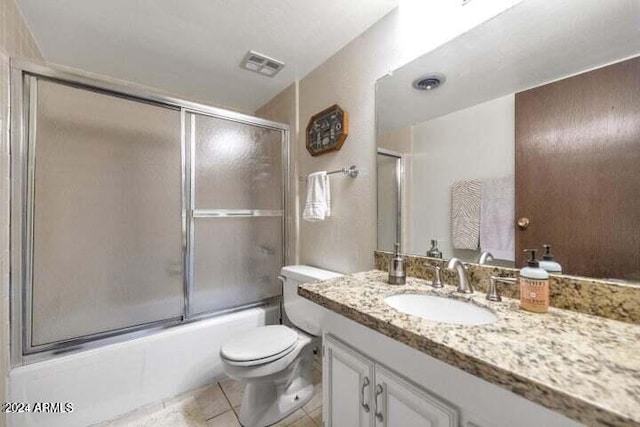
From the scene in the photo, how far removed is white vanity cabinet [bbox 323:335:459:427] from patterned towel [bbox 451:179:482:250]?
60cm

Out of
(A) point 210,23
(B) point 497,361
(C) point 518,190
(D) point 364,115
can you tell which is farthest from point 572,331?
(A) point 210,23

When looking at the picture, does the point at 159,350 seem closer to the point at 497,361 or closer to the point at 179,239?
the point at 179,239

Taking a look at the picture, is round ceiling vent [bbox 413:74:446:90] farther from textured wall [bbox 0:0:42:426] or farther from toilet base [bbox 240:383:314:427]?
textured wall [bbox 0:0:42:426]

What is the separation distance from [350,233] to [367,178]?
1.13ft

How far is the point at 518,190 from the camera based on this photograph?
87 centimetres

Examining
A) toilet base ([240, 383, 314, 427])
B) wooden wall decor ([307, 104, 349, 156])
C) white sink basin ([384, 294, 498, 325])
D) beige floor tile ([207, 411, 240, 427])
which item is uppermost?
wooden wall decor ([307, 104, 349, 156])

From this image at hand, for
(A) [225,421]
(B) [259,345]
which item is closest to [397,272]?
(B) [259,345]

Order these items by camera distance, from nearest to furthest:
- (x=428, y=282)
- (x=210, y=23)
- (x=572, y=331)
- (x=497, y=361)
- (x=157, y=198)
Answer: (x=497, y=361)
(x=572, y=331)
(x=428, y=282)
(x=210, y=23)
(x=157, y=198)

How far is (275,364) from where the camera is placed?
3.99ft

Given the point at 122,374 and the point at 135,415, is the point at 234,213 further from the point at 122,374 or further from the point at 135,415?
the point at 135,415

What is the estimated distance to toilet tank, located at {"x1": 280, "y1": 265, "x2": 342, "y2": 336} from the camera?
1.46m

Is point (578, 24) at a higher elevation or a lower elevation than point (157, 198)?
higher

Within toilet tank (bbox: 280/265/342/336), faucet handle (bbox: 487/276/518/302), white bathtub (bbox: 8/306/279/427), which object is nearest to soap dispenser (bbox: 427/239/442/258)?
faucet handle (bbox: 487/276/518/302)

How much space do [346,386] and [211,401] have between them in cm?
103
